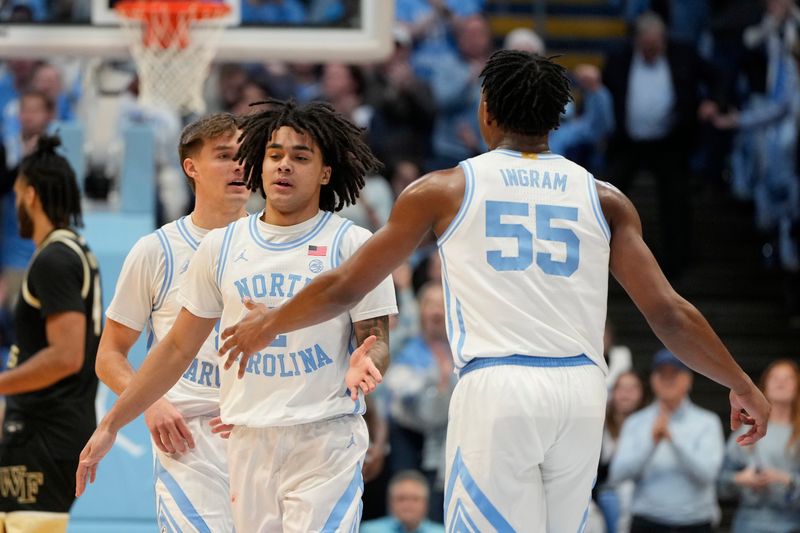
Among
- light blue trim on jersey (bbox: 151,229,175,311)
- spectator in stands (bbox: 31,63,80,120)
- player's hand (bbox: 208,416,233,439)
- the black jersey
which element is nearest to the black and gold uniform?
the black jersey

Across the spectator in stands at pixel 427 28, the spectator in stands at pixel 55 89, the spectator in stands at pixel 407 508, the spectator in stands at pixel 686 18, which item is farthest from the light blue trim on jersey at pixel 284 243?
the spectator in stands at pixel 686 18

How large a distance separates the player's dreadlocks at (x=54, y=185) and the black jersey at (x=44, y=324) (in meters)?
0.15

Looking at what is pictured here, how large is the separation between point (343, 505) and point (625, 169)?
29.7 ft

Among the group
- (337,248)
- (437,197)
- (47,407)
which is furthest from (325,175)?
(47,407)

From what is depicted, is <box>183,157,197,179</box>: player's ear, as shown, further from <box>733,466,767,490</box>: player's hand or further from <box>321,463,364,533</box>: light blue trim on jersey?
<box>733,466,767,490</box>: player's hand

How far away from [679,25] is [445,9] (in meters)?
2.82

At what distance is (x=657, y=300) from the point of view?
4.82m

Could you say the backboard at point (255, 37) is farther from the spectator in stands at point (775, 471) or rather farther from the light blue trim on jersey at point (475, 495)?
the light blue trim on jersey at point (475, 495)

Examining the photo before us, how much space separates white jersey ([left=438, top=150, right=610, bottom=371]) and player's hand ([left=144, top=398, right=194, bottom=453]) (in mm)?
1362

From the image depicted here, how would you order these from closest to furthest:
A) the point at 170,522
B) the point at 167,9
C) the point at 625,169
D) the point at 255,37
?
the point at 170,522 → the point at 167,9 → the point at 255,37 → the point at 625,169

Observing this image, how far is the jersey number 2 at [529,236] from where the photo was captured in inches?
183

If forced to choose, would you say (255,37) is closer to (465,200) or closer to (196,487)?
(196,487)

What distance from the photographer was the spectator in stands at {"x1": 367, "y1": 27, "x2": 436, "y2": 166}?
13.0 m

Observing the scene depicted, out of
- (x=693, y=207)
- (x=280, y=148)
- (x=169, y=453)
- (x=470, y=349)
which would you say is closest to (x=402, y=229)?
(x=470, y=349)
